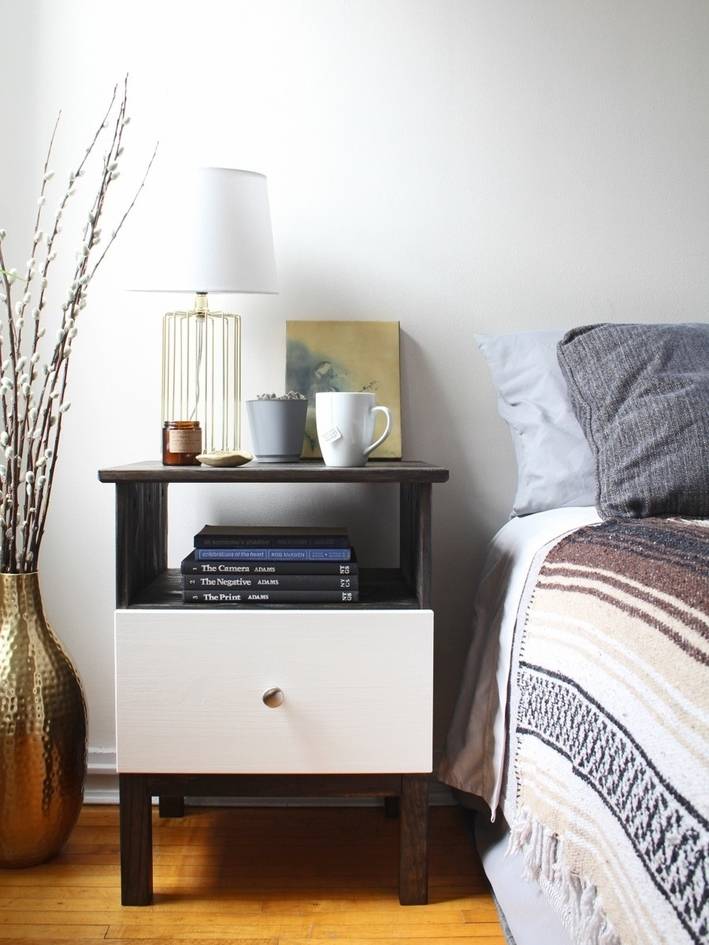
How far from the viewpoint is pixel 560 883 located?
3.41ft

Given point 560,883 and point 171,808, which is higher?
point 560,883

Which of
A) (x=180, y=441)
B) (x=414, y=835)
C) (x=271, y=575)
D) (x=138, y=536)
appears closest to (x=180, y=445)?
(x=180, y=441)

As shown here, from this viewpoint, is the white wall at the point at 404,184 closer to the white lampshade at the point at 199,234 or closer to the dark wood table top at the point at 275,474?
the white lampshade at the point at 199,234

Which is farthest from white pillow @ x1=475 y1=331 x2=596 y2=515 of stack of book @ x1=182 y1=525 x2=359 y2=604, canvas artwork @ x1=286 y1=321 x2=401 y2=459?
stack of book @ x1=182 y1=525 x2=359 y2=604

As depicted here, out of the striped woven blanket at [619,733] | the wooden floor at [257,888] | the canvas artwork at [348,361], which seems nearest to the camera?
the striped woven blanket at [619,733]

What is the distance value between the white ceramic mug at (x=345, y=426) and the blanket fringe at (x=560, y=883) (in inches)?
24.0

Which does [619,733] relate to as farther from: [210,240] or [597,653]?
[210,240]

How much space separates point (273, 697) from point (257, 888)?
358 mm

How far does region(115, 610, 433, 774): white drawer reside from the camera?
1.38 meters

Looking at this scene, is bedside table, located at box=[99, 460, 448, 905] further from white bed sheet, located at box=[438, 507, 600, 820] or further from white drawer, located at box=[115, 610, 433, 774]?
white bed sheet, located at box=[438, 507, 600, 820]

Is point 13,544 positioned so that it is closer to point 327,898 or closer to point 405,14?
point 327,898

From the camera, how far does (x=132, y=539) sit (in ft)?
4.83

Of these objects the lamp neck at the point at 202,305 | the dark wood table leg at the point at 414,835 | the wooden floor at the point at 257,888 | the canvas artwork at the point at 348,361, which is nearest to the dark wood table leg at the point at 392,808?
the wooden floor at the point at 257,888

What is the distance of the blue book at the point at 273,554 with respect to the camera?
1.43 m
